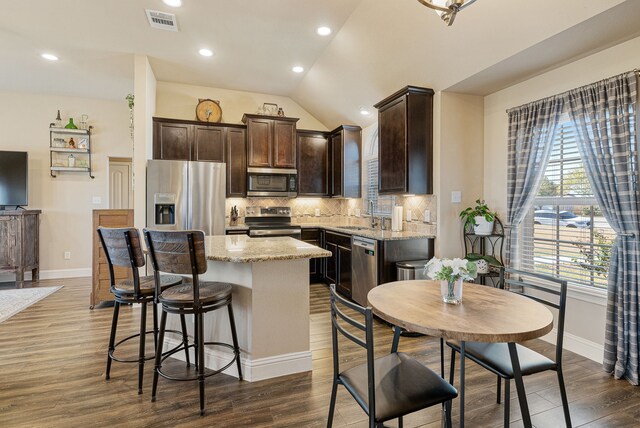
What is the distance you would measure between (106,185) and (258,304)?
5.10 m

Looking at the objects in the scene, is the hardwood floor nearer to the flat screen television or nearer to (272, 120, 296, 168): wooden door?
(272, 120, 296, 168): wooden door

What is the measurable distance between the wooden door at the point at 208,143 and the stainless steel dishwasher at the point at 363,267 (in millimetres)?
2680

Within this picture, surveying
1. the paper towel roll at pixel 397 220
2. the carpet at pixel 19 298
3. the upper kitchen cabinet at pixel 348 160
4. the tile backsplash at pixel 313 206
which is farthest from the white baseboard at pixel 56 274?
the paper towel roll at pixel 397 220

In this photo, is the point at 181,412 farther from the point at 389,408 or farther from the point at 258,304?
the point at 389,408

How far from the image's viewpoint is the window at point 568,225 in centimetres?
267

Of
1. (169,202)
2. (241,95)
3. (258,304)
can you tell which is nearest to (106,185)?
(169,202)

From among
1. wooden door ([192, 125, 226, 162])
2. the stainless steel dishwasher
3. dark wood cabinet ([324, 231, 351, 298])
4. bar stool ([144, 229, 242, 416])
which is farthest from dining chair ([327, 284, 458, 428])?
wooden door ([192, 125, 226, 162])

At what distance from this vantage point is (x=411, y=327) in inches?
53.5

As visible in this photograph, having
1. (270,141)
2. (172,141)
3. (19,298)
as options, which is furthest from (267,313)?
(19,298)

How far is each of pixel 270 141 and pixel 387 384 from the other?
4492mm

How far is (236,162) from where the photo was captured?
17.3 feet

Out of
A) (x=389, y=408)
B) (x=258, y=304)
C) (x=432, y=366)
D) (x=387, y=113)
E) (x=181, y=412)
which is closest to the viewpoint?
(x=389, y=408)

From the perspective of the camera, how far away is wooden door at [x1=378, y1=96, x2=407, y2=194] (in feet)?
11.9

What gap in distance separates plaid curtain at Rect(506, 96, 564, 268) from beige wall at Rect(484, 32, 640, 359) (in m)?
0.14
